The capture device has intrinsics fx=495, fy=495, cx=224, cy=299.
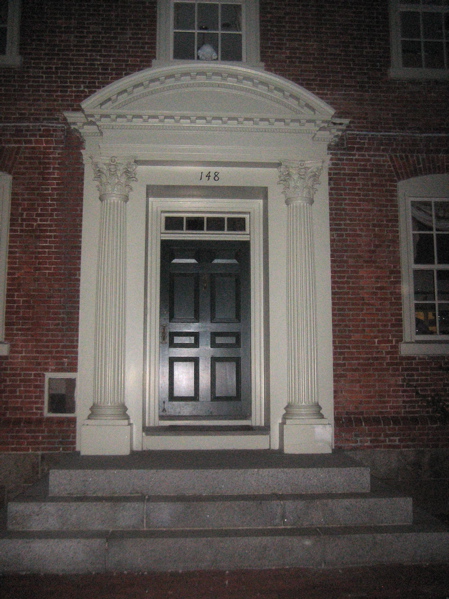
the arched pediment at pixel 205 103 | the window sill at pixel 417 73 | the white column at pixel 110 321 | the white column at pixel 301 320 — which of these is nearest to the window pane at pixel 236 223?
the white column at pixel 301 320

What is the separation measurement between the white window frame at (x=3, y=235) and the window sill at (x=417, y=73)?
5.44 m

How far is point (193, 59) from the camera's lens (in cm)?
698

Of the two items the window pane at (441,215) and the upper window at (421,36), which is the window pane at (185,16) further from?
the window pane at (441,215)

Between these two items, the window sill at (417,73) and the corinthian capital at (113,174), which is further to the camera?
the window sill at (417,73)

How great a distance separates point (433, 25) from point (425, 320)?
4.33 metres

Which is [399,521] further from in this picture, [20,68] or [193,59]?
[20,68]

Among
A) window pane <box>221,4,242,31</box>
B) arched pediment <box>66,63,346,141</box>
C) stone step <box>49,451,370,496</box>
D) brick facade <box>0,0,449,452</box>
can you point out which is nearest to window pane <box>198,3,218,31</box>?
window pane <box>221,4,242,31</box>

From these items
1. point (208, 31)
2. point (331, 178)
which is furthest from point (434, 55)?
point (208, 31)

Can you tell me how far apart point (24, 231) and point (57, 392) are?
6.98 ft

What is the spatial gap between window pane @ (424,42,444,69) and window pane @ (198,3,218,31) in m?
3.06

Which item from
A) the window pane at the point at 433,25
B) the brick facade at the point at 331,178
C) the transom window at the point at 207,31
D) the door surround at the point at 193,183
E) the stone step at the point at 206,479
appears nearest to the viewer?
the stone step at the point at 206,479

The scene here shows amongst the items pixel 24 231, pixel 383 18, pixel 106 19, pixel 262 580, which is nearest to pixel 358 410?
pixel 262 580

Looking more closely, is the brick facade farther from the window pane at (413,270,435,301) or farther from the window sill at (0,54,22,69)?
the window pane at (413,270,435,301)

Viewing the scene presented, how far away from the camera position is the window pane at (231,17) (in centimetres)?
707
